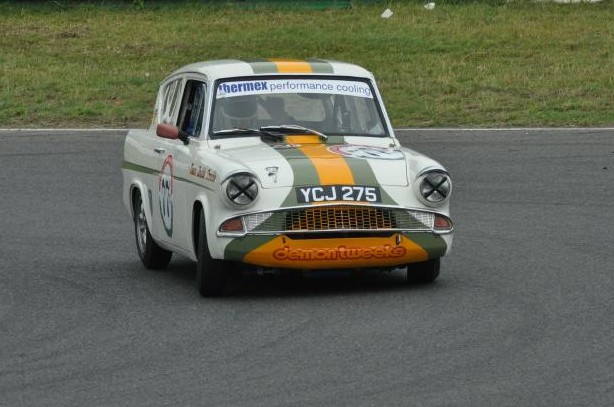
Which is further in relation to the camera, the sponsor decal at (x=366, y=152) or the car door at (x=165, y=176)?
the car door at (x=165, y=176)

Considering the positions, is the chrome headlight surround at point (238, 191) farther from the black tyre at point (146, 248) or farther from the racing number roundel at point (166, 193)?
the black tyre at point (146, 248)

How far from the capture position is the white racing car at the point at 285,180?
30.9 feet

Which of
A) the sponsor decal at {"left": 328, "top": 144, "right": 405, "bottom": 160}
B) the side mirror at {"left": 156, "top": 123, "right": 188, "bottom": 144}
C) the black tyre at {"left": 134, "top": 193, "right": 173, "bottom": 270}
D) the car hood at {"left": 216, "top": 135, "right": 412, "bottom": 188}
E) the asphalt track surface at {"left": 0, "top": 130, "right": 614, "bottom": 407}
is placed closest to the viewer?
the asphalt track surface at {"left": 0, "top": 130, "right": 614, "bottom": 407}

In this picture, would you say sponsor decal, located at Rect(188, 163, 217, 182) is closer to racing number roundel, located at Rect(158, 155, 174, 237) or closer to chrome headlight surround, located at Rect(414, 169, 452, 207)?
racing number roundel, located at Rect(158, 155, 174, 237)

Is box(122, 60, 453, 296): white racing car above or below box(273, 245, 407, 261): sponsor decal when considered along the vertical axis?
above

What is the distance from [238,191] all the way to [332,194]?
54cm

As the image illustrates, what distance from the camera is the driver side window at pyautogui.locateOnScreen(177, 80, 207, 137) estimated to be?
10664 millimetres

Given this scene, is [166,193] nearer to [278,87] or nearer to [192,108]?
[192,108]

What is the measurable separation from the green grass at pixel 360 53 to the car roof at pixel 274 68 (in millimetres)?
10498

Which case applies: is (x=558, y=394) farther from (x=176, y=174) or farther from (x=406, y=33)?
(x=406, y=33)

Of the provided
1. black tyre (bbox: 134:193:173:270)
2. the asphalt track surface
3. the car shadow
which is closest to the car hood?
the car shadow

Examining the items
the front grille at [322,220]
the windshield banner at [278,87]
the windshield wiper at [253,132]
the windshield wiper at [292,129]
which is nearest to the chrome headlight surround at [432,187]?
the front grille at [322,220]

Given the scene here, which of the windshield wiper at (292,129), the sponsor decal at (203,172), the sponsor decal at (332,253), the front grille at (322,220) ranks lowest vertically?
the sponsor decal at (332,253)

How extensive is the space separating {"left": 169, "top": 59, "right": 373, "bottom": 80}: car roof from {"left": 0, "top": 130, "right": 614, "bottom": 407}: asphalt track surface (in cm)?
136
